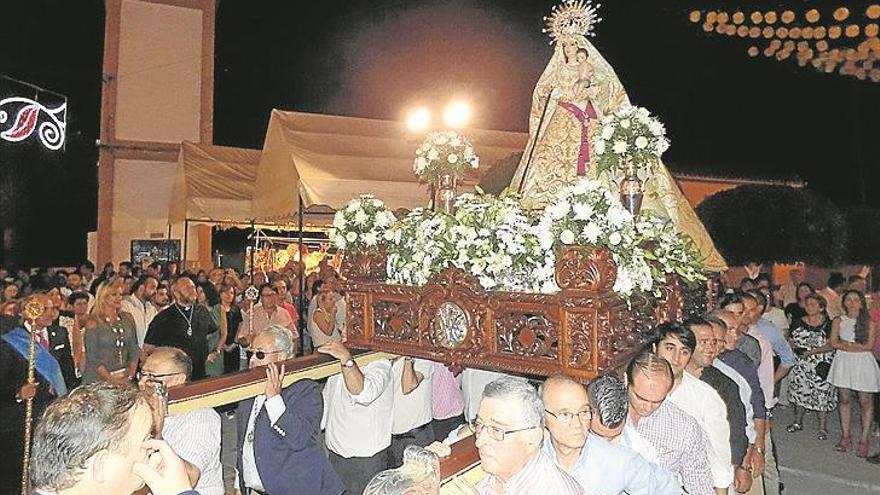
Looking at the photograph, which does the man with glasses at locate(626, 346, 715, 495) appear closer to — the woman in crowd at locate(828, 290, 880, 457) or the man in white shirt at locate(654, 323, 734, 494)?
the man in white shirt at locate(654, 323, 734, 494)

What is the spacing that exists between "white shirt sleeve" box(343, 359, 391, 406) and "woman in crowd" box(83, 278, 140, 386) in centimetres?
302

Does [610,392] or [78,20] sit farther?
[78,20]

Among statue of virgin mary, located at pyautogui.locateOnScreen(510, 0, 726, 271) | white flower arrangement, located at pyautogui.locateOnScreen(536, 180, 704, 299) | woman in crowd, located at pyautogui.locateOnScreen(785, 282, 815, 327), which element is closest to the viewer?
white flower arrangement, located at pyautogui.locateOnScreen(536, 180, 704, 299)

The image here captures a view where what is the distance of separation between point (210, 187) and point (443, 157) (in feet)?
24.5

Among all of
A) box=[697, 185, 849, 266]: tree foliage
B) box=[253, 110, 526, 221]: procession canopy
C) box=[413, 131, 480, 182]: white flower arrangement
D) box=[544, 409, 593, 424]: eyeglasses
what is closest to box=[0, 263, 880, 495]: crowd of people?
box=[544, 409, 593, 424]: eyeglasses

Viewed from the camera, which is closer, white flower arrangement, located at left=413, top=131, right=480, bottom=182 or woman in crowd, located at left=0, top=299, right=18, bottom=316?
white flower arrangement, located at left=413, top=131, right=480, bottom=182

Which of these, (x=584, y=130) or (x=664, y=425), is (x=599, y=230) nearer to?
(x=664, y=425)

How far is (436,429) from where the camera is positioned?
607cm

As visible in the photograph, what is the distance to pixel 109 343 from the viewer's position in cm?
679

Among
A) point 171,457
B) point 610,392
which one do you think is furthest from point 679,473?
point 171,457

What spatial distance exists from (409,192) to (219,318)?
290 centimetres

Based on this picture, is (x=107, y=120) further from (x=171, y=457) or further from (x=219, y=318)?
(x=171, y=457)

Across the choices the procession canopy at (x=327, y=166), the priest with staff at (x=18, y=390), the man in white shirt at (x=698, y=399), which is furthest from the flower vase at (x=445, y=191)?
the procession canopy at (x=327, y=166)

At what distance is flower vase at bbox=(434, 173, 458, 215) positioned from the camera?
566cm
